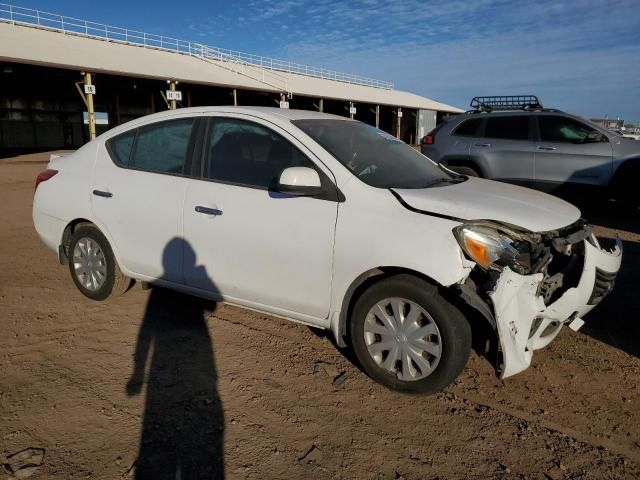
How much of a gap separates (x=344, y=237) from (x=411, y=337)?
28.6 inches

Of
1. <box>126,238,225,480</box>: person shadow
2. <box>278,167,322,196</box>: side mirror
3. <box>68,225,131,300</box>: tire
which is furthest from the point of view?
<box>68,225,131,300</box>: tire

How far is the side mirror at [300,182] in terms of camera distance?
3.21m

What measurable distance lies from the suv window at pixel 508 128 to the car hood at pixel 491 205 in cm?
574

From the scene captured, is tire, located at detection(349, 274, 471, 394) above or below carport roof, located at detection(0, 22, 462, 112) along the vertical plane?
below

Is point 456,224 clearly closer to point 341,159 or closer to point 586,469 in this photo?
point 341,159

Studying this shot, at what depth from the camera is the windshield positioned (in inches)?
138

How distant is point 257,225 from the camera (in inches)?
138

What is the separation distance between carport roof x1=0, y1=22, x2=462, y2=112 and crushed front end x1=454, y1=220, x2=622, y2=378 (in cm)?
2267

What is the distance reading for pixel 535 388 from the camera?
328 centimetres

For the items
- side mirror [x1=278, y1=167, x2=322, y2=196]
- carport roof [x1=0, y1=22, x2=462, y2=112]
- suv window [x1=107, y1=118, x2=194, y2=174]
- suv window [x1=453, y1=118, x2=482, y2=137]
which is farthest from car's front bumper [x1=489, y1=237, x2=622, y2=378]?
carport roof [x1=0, y1=22, x2=462, y2=112]

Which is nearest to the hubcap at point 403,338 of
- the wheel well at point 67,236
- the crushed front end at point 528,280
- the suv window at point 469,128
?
the crushed front end at point 528,280

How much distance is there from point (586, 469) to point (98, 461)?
7.92 feet

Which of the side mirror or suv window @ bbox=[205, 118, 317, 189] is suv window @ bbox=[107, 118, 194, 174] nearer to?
suv window @ bbox=[205, 118, 317, 189]

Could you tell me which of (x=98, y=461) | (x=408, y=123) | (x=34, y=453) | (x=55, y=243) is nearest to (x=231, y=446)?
(x=98, y=461)
